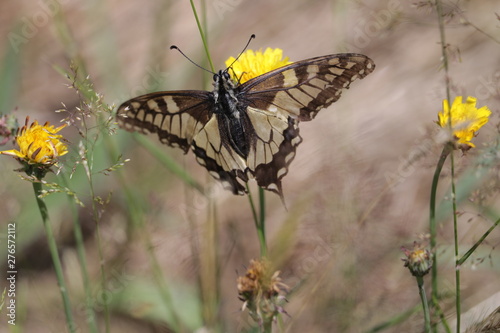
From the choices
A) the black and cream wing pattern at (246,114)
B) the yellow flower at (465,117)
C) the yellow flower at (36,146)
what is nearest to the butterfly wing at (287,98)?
the black and cream wing pattern at (246,114)

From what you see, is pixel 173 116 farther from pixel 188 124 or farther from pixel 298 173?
pixel 298 173

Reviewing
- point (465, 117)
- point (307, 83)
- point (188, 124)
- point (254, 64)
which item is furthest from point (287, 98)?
point (465, 117)

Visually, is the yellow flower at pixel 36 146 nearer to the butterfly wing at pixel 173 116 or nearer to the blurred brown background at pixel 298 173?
the butterfly wing at pixel 173 116

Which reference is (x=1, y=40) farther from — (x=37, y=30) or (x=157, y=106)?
(x=157, y=106)

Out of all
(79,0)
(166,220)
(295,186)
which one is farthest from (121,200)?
(79,0)

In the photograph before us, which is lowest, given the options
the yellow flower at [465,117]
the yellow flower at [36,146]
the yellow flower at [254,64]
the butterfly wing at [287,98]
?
the yellow flower at [465,117]

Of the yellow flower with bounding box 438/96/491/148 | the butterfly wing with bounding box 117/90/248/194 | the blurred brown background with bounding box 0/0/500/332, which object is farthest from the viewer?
the butterfly wing with bounding box 117/90/248/194

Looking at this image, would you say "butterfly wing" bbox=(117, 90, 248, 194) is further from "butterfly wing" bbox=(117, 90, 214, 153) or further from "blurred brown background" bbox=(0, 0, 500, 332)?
"blurred brown background" bbox=(0, 0, 500, 332)

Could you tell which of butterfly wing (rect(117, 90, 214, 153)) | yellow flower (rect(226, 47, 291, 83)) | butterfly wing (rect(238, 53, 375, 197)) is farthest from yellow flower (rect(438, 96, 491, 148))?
butterfly wing (rect(117, 90, 214, 153))
